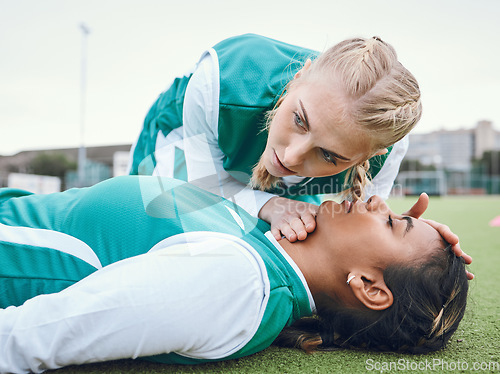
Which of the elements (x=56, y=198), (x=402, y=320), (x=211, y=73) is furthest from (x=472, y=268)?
(x=56, y=198)

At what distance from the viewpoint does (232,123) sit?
164 centimetres

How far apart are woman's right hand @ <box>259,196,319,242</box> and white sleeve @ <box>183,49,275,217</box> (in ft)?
0.22

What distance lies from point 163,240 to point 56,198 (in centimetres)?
38

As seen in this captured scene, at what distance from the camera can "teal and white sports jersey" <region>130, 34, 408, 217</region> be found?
160 cm

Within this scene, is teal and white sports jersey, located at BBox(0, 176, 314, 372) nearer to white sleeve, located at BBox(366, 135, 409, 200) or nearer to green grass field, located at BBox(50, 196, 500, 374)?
green grass field, located at BBox(50, 196, 500, 374)

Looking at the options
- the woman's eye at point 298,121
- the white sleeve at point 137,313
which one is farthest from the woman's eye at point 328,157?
the white sleeve at point 137,313

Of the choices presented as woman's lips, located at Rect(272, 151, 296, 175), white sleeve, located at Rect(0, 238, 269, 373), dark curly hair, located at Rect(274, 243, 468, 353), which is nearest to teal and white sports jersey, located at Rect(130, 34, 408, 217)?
woman's lips, located at Rect(272, 151, 296, 175)

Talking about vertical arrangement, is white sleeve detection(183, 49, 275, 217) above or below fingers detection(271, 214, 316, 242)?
above

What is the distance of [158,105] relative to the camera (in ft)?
6.82

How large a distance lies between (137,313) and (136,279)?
0.07 m

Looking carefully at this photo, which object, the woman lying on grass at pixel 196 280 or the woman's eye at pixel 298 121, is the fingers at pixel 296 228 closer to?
the woman lying on grass at pixel 196 280

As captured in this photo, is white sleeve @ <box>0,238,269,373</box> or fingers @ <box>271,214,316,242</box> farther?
fingers @ <box>271,214,316,242</box>

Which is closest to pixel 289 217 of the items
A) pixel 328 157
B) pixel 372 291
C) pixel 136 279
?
pixel 328 157

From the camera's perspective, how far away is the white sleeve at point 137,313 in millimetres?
894
